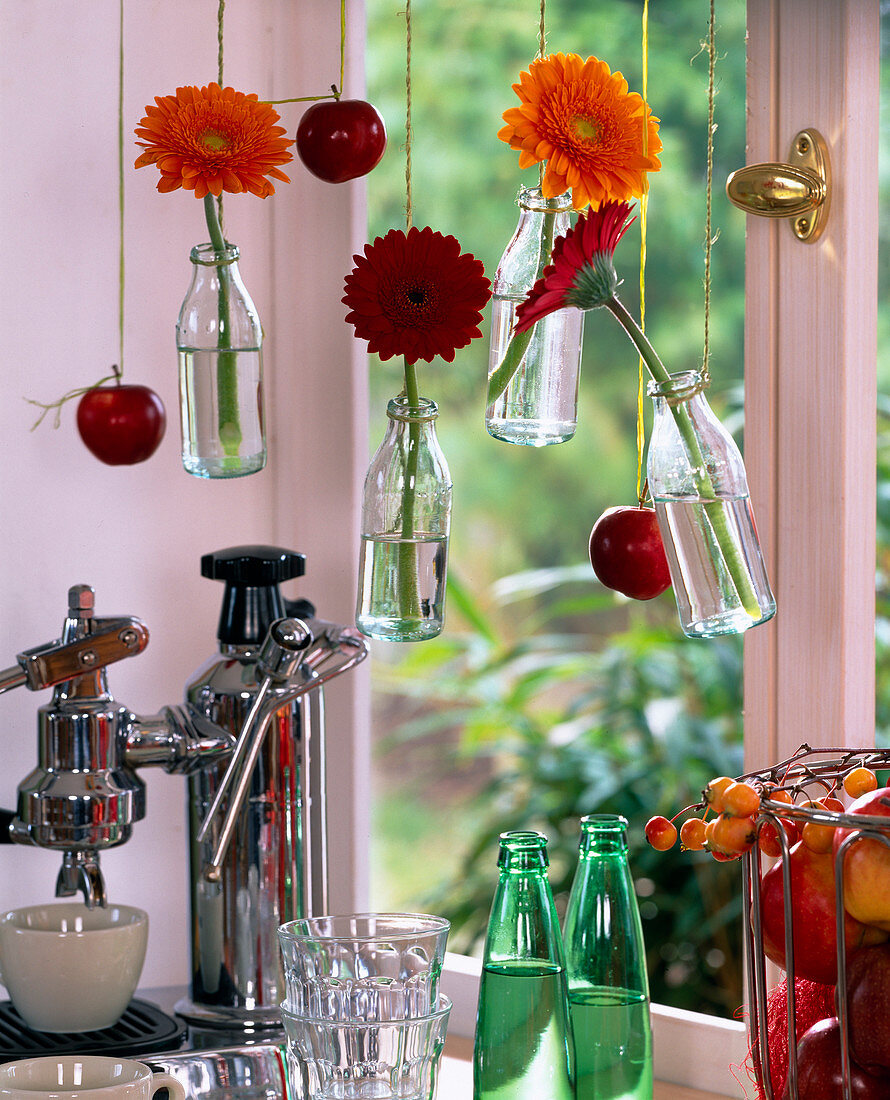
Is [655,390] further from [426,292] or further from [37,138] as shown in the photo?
[37,138]

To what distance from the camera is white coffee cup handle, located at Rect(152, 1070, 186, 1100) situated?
72 cm

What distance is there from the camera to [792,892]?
660 mm

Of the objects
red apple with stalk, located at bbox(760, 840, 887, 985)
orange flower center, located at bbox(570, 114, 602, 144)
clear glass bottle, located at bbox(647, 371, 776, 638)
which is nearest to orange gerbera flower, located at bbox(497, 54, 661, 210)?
orange flower center, located at bbox(570, 114, 602, 144)

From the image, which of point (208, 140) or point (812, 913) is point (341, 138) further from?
point (812, 913)

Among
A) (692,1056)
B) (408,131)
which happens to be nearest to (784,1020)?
(692,1056)

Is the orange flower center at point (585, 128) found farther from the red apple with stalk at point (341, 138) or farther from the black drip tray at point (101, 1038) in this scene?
the black drip tray at point (101, 1038)

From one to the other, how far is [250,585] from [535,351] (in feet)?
0.94

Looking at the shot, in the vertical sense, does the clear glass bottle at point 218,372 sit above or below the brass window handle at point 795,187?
below

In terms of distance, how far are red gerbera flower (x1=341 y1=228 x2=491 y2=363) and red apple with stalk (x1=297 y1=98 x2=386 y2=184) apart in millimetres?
132

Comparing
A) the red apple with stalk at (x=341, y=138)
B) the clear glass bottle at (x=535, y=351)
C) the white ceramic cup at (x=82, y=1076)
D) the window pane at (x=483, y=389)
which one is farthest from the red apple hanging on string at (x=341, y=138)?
the window pane at (x=483, y=389)

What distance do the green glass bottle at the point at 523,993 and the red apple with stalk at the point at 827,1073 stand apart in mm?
135

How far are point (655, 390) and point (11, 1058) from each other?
0.54m

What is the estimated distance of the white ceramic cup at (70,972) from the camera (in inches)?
33.7

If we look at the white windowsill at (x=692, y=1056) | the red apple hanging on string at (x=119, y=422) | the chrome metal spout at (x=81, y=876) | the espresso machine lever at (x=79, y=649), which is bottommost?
the white windowsill at (x=692, y=1056)
